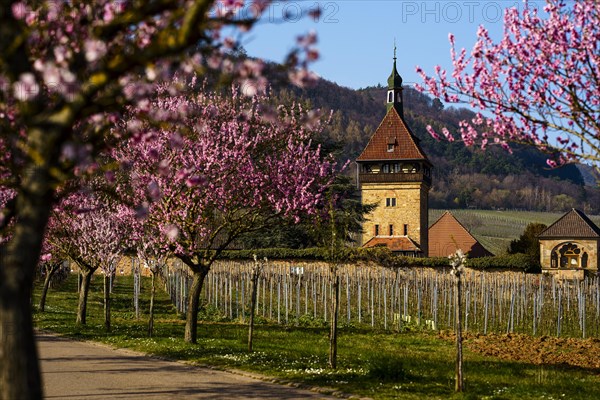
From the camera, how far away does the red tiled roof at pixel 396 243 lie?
8825cm

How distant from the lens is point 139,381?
1644 centimetres

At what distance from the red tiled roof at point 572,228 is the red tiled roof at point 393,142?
2141 cm

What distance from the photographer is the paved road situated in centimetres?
1482

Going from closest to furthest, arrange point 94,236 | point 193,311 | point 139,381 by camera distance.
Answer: point 139,381 → point 193,311 → point 94,236

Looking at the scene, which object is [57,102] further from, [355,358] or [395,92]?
[395,92]

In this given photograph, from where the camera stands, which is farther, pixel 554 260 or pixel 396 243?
pixel 396 243

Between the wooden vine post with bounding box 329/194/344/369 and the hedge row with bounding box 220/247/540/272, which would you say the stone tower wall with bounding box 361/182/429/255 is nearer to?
the hedge row with bounding box 220/247/540/272

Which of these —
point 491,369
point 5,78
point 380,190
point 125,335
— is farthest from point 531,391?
point 380,190

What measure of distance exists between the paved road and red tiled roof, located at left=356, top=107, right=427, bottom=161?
247 ft

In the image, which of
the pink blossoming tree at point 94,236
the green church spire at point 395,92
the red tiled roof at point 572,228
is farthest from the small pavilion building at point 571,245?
the pink blossoming tree at point 94,236

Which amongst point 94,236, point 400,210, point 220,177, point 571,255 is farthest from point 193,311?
point 400,210

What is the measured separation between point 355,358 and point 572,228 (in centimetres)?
6032

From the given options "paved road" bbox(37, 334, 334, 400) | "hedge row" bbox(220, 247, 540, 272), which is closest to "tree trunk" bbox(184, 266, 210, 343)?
"paved road" bbox(37, 334, 334, 400)

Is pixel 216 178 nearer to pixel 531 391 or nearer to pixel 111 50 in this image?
pixel 531 391
